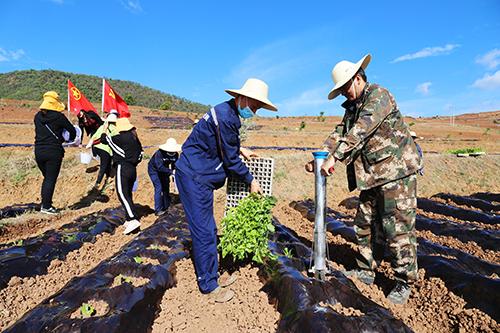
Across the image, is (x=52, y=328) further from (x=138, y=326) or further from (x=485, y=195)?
(x=485, y=195)

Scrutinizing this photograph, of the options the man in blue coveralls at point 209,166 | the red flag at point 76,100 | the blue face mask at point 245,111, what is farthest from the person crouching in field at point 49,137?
the blue face mask at point 245,111

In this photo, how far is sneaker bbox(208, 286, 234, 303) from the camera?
9.45 feet

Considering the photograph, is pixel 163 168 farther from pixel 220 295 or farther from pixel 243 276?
pixel 220 295

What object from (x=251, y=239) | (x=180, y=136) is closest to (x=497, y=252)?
(x=251, y=239)

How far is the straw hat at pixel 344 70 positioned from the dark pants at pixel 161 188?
4.25 m

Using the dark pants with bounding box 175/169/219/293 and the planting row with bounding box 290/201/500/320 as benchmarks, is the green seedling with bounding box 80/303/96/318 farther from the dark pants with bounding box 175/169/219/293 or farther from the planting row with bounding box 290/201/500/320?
the planting row with bounding box 290/201/500/320

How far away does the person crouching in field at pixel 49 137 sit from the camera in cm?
571

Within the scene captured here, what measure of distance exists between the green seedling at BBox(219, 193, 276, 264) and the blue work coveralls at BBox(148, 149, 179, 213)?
333 cm

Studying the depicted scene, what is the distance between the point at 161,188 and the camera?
6.45 metres

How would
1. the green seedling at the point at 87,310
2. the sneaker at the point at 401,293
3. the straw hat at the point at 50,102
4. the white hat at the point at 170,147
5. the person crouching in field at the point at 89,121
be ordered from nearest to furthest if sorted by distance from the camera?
1. the green seedling at the point at 87,310
2. the sneaker at the point at 401,293
3. the straw hat at the point at 50,102
4. the white hat at the point at 170,147
5. the person crouching in field at the point at 89,121

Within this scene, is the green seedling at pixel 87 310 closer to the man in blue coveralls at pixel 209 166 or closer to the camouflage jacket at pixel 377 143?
the man in blue coveralls at pixel 209 166

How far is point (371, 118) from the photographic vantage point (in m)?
2.79

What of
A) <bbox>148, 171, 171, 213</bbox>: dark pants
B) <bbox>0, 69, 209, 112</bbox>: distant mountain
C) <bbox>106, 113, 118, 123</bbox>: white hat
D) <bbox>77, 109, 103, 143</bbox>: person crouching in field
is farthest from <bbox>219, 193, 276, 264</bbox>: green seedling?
<bbox>0, 69, 209, 112</bbox>: distant mountain

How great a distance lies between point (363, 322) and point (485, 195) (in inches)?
362
